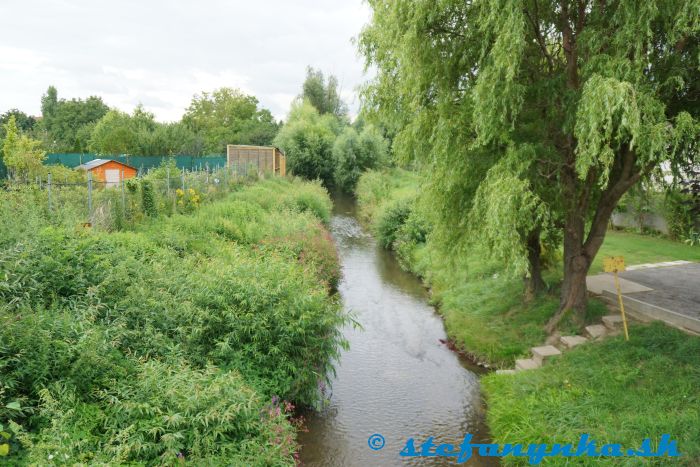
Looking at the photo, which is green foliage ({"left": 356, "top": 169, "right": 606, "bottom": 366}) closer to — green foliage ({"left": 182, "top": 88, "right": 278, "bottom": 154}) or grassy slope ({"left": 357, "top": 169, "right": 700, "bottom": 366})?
grassy slope ({"left": 357, "top": 169, "right": 700, "bottom": 366})

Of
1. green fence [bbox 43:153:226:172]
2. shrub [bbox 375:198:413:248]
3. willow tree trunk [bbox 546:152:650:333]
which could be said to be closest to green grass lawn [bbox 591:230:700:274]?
willow tree trunk [bbox 546:152:650:333]

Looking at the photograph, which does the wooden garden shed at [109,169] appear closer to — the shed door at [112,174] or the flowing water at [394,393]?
the shed door at [112,174]

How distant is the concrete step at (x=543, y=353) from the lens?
9.42m

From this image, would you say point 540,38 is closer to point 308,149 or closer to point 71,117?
point 308,149

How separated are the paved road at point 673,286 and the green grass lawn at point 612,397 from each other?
4.46 feet

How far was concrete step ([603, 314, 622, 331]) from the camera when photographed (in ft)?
30.9

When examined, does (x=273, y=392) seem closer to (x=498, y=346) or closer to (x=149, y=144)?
(x=498, y=346)

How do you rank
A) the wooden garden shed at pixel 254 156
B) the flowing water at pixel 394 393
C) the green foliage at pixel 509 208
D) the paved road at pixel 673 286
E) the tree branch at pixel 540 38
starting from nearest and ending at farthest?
the flowing water at pixel 394 393
the green foliage at pixel 509 208
the tree branch at pixel 540 38
the paved road at pixel 673 286
the wooden garden shed at pixel 254 156

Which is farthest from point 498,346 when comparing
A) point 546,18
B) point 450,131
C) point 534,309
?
point 546,18

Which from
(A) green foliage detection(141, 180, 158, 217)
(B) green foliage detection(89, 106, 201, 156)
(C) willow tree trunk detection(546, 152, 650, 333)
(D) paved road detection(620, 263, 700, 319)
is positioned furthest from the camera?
(B) green foliage detection(89, 106, 201, 156)

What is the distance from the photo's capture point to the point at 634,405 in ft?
22.5

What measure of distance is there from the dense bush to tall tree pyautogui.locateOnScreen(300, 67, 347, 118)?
4576 centimetres

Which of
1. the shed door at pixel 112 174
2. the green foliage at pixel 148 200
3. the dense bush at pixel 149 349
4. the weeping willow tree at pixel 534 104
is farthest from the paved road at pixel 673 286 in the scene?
the shed door at pixel 112 174

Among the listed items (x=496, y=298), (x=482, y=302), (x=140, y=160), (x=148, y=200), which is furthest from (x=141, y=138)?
(x=496, y=298)
